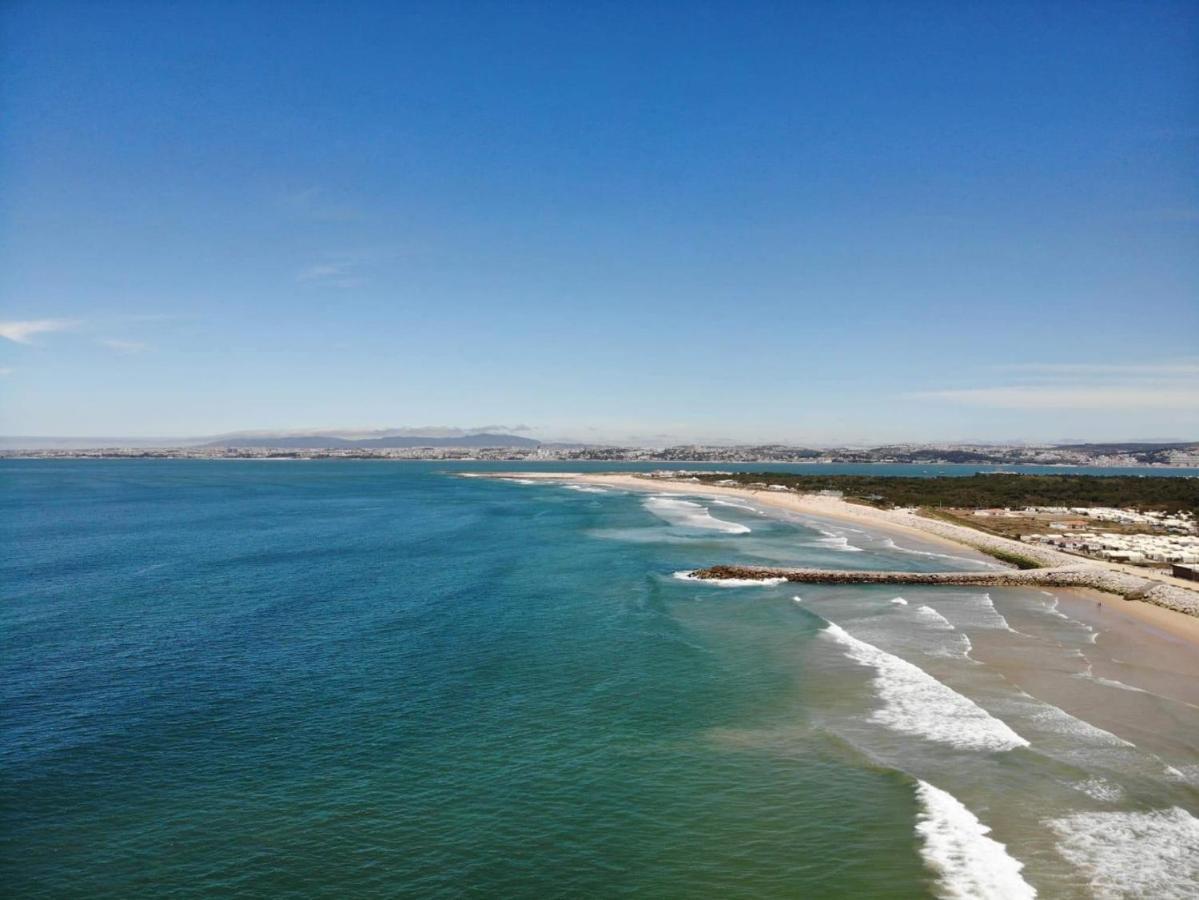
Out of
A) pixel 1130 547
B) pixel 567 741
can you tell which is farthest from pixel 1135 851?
pixel 1130 547

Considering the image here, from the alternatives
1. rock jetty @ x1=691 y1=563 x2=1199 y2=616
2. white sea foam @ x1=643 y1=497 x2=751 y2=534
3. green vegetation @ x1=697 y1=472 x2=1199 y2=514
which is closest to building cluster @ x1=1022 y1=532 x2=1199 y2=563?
rock jetty @ x1=691 y1=563 x2=1199 y2=616

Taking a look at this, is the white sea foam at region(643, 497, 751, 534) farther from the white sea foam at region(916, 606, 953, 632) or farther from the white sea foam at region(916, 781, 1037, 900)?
the white sea foam at region(916, 781, 1037, 900)

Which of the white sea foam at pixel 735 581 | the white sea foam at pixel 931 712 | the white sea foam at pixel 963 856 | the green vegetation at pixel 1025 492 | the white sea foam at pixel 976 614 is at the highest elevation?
the green vegetation at pixel 1025 492

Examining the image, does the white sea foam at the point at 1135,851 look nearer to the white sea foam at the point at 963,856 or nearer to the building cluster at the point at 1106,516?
the white sea foam at the point at 963,856

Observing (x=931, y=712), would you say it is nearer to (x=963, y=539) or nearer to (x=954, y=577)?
(x=954, y=577)

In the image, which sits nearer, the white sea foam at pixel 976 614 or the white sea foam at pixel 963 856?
the white sea foam at pixel 963 856

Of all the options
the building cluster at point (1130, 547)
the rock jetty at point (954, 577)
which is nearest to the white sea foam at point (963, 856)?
the rock jetty at point (954, 577)
